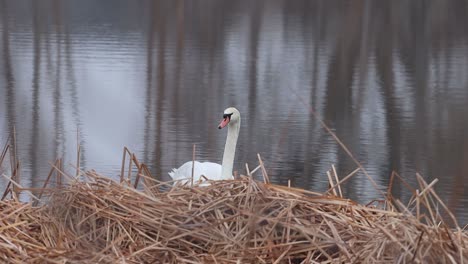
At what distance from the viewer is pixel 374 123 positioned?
959 centimetres

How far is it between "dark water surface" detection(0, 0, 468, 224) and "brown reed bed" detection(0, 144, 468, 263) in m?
0.26

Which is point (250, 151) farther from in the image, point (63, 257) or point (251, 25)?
point (251, 25)

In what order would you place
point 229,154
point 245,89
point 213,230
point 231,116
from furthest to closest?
point 245,89
point 231,116
point 229,154
point 213,230

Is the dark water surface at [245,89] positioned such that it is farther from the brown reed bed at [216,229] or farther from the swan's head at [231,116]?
the swan's head at [231,116]

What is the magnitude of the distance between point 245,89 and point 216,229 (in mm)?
8985

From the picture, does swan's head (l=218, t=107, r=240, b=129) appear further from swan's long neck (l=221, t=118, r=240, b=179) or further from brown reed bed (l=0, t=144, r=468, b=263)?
brown reed bed (l=0, t=144, r=468, b=263)

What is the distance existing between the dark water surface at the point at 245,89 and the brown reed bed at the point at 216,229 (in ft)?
0.84

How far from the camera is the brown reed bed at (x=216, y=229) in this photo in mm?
2246

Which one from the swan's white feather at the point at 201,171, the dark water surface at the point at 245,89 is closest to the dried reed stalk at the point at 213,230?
the dark water surface at the point at 245,89

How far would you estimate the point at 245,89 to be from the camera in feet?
37.1

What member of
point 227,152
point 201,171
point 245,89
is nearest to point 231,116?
point 201,171

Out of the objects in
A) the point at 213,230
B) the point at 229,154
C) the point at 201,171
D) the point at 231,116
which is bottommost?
the point at 201,171

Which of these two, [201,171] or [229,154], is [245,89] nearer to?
[201,171]

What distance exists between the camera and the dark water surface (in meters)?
7.78
